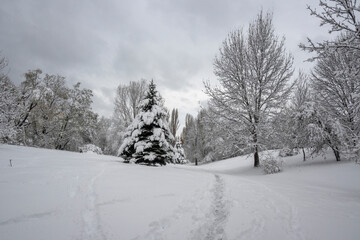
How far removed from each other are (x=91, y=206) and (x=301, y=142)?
9.01 meters

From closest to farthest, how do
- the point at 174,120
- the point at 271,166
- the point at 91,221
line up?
1. the point at 91,221
2. the point at 271,166
3. the point at 174,120

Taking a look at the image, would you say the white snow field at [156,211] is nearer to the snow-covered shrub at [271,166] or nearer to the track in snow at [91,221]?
the track in snow at [91,221]

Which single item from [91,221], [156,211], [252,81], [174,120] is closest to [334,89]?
[252,81]

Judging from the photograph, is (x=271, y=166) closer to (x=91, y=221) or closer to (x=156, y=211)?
(x=156, y=211)

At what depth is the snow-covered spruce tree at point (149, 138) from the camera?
8672 mm

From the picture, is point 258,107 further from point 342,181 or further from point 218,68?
point 342,181

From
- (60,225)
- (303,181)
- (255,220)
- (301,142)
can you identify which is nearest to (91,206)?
(60,225)

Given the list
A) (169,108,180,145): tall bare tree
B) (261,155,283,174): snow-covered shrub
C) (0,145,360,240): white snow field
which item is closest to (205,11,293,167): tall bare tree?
(261,155,283,174): snow-covered shrub

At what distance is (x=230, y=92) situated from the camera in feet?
29.7

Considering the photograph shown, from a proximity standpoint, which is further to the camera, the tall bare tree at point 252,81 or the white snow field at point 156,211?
the tall bare tree at point 252,81

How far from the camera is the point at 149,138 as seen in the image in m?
8.77

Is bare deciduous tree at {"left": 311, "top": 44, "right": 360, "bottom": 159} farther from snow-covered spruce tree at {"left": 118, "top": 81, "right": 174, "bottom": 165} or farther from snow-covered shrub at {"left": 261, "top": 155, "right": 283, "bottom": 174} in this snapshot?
snow-covered spruce tree at {"left": 118, "top": 81, "right": 174, "bottom": 165}

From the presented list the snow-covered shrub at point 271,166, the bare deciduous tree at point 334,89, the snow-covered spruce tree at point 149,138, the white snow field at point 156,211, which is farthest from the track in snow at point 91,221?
the bare deciduous tree at point 334,89

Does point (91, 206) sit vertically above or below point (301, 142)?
below
